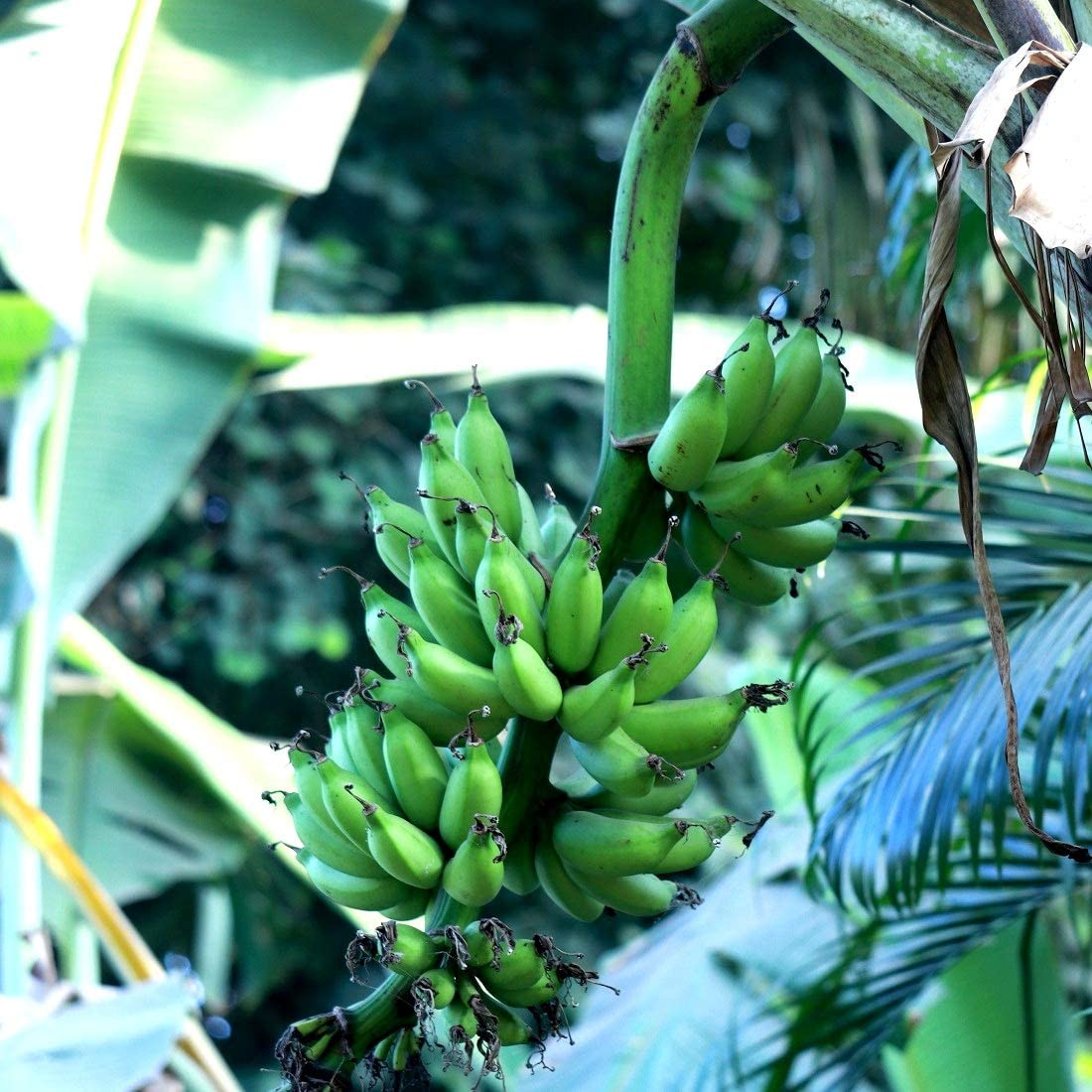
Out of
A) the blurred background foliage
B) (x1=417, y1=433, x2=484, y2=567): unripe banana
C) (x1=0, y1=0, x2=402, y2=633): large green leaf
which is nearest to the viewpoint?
(x1=417, y1=433, x2=484, y2=567): unripe banana

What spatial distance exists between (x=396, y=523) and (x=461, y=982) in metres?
0.26

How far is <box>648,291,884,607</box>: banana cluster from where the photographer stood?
2.17 feet

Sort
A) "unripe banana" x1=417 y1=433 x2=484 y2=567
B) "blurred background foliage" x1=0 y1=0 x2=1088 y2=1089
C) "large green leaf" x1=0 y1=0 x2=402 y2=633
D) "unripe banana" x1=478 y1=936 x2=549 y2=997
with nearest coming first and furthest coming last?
"unripe banana" x1=478 y1=936 x2=549 y2=997 → "unripe banana" x1=417 y1=433 x2=484 y2=567 → "large green leaf" x1=0 y1=0 x2=402 y2=633 → "blurred background foliage" x1=0 y1=0 x2=1088 y2=1089

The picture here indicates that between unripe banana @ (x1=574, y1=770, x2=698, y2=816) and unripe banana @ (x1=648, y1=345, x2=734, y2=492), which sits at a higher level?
unripe banana @ (x1=648, y1=345, x2=734, y2=492)

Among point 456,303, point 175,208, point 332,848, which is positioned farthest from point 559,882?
point 456,303

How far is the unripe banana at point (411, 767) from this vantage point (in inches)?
25.9

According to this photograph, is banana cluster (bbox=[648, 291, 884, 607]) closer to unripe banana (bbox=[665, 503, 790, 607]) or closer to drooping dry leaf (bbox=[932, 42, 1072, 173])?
unripe banana (bbox=[665, 503, 790, 607])

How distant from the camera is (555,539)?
830mm

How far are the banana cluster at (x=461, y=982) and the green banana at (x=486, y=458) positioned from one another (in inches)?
9.5

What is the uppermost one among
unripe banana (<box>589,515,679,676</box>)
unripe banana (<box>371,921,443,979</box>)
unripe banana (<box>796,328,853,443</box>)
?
unripe banana (<box>796,328,853,443</box>)

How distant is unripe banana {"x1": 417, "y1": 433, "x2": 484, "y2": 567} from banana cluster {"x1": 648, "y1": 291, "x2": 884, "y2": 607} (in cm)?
11

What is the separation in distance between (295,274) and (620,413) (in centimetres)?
260

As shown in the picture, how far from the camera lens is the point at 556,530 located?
2.76 feet

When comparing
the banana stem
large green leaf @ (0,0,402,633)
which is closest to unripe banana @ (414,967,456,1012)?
the banana stem
